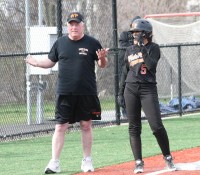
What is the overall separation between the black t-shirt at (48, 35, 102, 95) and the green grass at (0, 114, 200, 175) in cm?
106

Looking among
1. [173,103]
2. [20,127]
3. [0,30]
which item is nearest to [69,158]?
[20,127]

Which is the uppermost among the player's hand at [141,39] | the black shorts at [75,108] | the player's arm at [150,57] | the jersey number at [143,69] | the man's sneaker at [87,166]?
the player's hand at [141,39]

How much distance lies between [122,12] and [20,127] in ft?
42.1

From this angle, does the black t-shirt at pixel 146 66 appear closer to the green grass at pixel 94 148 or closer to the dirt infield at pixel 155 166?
the dirt infield at pixel 155 166

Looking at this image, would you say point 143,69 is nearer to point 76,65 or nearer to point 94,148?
point 76,65

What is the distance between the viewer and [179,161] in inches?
461

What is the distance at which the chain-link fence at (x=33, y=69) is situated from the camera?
1620cm

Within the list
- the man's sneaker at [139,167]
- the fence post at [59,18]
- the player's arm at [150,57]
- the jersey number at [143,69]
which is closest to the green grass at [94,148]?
the man's sneaker at [139,167]

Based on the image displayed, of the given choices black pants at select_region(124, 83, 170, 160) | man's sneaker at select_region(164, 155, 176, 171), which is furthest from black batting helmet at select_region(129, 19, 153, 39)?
man's sneaker at select_region(164, 155, 176, 171)

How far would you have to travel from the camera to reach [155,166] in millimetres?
11188

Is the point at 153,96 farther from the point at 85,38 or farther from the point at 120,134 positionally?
the point at 120,134

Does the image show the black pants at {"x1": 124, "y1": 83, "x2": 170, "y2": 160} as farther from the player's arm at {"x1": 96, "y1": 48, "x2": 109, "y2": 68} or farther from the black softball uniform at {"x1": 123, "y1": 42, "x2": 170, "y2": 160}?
the player's arm at {"x1": 96, "y1": 48, "x2": 109, "y2": 68}

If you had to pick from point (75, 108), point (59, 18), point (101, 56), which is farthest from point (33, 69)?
point (101, 56)

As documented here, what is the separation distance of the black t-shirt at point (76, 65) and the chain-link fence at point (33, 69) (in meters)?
4.36
